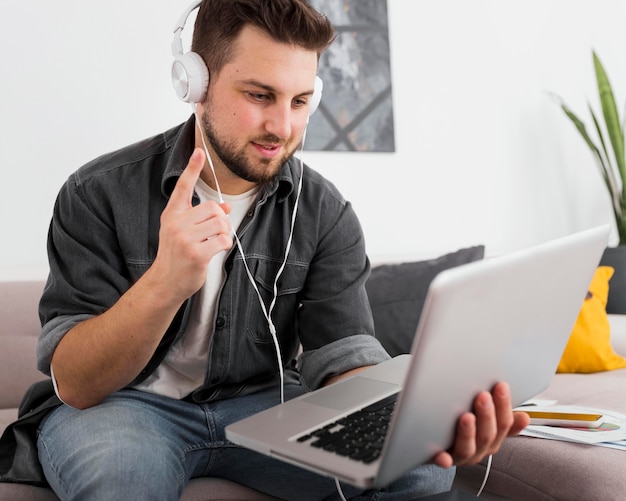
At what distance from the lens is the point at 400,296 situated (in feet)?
6.81

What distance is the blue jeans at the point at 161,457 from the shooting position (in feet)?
3.48

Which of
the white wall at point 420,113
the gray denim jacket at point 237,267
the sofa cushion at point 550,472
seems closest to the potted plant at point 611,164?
the white wall at point 420,113

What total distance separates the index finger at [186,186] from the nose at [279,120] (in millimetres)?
281

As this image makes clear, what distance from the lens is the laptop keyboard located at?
87 centimetres

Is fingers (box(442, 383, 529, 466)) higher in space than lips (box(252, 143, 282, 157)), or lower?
lower

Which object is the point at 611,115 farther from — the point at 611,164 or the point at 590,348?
the point at 590,348

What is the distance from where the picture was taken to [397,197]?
272 cm

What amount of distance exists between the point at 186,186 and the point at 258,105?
346 millimetres

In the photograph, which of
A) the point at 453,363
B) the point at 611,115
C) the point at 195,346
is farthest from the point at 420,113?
the point at 453,363

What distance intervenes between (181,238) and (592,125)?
272 cm

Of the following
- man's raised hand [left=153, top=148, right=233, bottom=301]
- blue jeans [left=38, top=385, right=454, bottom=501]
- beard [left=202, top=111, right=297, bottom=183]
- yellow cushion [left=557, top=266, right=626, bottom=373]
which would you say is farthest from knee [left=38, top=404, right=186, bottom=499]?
yellow cushion [left=557, top=266, right=626, bottom=373]

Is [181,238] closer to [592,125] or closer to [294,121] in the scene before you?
[294,121]

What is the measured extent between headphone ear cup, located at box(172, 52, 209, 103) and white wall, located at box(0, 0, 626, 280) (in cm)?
87

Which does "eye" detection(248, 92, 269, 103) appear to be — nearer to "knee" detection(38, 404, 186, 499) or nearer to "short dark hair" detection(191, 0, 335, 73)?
"short dark hair" detection(191, 0, 335, 73)
